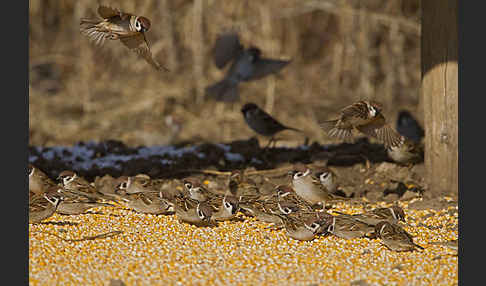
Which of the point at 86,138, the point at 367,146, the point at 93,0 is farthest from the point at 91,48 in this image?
the point at 367,146

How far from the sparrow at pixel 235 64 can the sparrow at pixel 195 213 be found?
4.43 m

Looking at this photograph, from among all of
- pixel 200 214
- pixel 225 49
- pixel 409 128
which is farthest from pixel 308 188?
pixel 225 49

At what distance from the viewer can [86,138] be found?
444 inches

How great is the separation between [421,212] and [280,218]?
162cm

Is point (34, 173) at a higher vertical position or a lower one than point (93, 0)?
lower

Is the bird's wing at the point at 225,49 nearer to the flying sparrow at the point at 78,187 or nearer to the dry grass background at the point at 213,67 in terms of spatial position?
the dry grass background at the point at 213,67

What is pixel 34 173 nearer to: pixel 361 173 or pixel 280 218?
pixel 280 218

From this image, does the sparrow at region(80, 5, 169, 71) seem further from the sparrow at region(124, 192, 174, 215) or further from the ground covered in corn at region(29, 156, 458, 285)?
the ground covered in corn at region(29, 156, 458, 285)

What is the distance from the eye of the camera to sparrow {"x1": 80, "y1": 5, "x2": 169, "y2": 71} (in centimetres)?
593

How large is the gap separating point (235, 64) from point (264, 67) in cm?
52

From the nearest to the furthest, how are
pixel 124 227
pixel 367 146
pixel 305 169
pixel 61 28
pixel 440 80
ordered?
pixel 124 227, pixel 305 169, pixel 440 80, pixel 367 146, pixel 61 28

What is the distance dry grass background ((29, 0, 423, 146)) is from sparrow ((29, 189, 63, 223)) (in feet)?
19.1

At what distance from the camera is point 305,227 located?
543cm

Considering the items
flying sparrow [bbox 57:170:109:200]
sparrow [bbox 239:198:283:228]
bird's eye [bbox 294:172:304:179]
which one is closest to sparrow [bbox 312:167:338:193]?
bird's eye [bbox 294:172:304:179]
